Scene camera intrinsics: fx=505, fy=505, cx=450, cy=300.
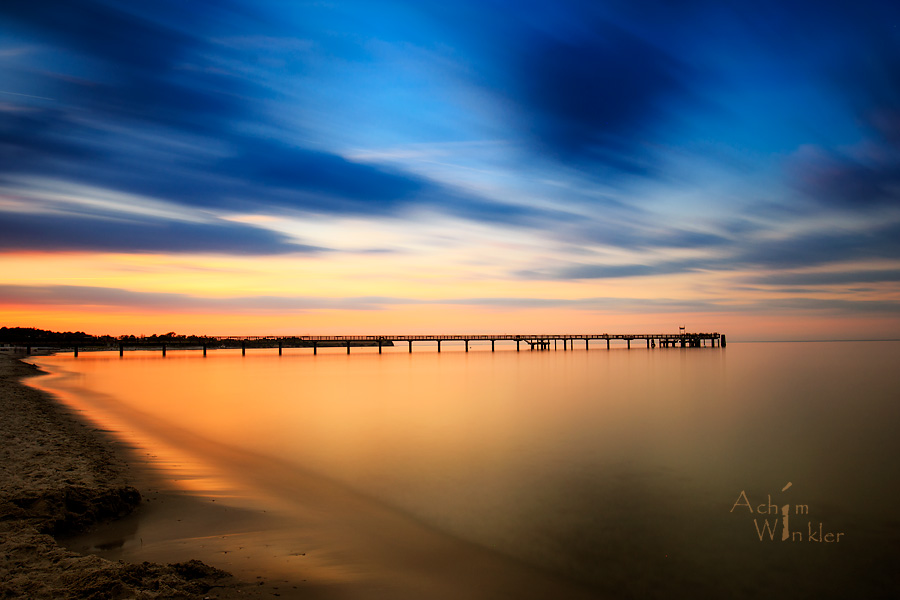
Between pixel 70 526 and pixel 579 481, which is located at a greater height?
pixel 70 526

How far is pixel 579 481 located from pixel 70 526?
37.9 feet

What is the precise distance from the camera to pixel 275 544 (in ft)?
29.1

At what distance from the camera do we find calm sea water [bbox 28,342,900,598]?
873 centimetres

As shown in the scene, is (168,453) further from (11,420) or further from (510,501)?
(510,501)

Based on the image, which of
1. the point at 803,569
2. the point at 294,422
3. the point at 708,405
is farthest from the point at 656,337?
the point at 803,569

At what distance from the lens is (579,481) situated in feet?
46.4

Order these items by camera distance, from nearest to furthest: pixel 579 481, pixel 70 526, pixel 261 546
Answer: pixel 70 526 < pixel 261 546 < pixel 579 481
